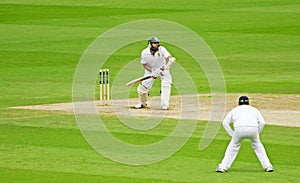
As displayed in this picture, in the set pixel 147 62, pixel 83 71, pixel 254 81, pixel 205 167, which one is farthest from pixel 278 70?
pixel 205 167

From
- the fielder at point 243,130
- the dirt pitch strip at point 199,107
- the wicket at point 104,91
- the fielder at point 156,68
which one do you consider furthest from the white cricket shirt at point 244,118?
the wicket at point 104,91

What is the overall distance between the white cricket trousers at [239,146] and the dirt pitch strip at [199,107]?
5694mm

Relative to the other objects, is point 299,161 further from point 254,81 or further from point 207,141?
point 254,81

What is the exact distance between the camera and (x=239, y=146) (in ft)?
58.9

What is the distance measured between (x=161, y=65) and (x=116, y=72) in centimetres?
735

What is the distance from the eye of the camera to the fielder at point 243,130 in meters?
17.7

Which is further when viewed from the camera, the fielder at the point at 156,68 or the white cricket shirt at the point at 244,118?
the fielder at the point at 156,68

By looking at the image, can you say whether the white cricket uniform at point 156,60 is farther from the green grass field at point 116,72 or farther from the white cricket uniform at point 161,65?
the green grass field at point 116,72

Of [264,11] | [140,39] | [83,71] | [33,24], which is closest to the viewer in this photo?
[83,71]

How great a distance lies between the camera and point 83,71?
3375 cm

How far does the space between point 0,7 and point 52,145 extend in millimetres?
29822

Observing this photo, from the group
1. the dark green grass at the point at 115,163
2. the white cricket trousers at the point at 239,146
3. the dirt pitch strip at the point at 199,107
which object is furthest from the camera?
the dirt pitch strip at the point at 199,107

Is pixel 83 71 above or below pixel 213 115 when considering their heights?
above

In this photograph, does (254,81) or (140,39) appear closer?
(254,81)
